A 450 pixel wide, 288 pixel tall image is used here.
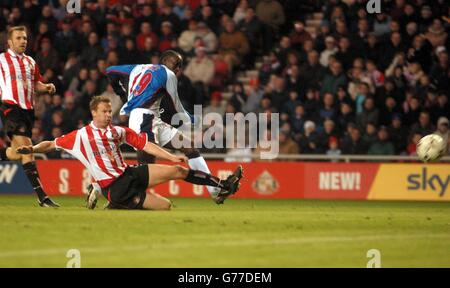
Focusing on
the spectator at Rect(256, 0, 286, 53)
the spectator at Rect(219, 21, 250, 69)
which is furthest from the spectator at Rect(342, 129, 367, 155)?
the spectator at Rect(256, 0, 286, 53)

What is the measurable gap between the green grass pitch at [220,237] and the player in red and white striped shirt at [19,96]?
2.01 feet

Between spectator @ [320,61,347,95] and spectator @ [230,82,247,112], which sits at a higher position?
spectator @ [320,61,347,95]

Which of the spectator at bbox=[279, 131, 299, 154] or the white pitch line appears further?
the spectator at bbox=[279, 131, 299, 154]

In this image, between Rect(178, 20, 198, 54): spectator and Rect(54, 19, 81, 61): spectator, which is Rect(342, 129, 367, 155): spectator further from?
Rect(54, 19, 81, 61): spectator

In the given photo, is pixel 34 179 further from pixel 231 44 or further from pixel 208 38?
pixel 231 44

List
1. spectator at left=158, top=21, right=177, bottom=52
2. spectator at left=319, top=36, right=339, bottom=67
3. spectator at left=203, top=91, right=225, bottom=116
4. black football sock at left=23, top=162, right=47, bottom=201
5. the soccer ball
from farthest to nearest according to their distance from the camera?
spectator at left=158, top=21, right=177, bottom=52 < spectator at left=319, top=36, right=339, bottom=67 < spectator at left=203, top=91, right=225, bottom=116 < the soccer ball < black football sock at left=23, top=162, right=47, bottom=201

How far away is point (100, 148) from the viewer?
12203mm

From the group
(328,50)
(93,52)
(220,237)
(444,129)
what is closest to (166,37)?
(93,52)

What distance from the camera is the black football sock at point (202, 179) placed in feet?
40.8

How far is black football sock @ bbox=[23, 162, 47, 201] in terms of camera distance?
13195 mm

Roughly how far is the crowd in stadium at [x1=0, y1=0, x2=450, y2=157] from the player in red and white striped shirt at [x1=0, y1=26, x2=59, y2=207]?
677 cm

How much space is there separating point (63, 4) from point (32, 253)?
15.3 meters

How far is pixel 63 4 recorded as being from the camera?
75.1ft

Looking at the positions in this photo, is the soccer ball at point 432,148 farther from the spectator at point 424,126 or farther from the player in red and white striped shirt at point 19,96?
the player in red and white striped shirt at point 19,96
